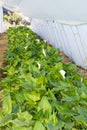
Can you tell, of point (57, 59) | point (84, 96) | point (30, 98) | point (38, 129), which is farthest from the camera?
→ point (57, 59)

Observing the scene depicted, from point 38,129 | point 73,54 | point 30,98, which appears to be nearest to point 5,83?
point 30,98

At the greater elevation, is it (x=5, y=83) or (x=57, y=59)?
(x=57, y=59)

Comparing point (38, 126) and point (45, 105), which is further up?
point (45, 105)

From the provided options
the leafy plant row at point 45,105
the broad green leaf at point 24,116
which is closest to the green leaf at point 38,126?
the leafy plant row at point 45,105

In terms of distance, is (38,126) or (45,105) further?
(45,105)

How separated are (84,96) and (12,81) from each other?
154cm

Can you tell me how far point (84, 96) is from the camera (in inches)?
111

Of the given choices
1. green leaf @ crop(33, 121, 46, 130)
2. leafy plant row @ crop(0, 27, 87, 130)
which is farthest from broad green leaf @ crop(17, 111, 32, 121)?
green leaf @ crop(33, 121, 46, 130)

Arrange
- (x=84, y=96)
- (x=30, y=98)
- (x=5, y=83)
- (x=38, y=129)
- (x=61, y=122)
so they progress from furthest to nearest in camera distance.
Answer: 1. (x=5, y=83)
2. (x=30, y=98)
3. (x=84, y=96)
4. (x=61, y=122)
5. (x=38, y=129)

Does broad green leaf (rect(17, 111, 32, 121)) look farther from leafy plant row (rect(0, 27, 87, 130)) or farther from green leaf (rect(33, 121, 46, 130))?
green leaf (rect(33, 121, 46, 130))

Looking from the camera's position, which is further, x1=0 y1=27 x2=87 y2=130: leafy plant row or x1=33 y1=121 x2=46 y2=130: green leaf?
x1=0 y1=27 x2=87 y2=130: leafy plant row

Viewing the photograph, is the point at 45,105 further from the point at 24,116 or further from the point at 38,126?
the point at 38,126

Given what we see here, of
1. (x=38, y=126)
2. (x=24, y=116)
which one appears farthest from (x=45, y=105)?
(x=38, y=126)

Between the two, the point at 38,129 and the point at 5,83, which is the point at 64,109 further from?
the point at 5,83
